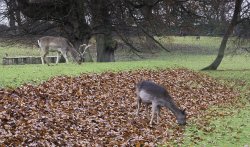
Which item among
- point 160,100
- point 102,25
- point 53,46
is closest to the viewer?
point 160,100

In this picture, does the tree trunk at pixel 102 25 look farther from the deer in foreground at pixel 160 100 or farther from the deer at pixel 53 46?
the deer in foreground at pixel 160 100

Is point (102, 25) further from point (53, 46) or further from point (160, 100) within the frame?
point (160, 100)

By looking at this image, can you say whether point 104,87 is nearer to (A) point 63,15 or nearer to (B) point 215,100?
(B) point 215,100

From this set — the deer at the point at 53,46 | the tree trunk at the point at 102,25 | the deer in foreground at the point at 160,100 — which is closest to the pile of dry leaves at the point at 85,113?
the deer in foreground at the point at 160,100

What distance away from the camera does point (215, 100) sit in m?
24.3

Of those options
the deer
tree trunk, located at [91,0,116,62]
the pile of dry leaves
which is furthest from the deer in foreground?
tree trunk, located at [91,0,116,62]

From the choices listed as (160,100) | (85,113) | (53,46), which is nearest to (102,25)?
(53,46)

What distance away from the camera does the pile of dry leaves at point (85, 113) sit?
12.3m

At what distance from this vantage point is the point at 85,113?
16141 mm

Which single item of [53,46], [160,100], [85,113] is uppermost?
[53,46]

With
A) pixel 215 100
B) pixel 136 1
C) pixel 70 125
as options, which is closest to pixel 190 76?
pixel 215 100

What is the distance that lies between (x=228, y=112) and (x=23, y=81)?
835 cm

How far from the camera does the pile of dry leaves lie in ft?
40.2

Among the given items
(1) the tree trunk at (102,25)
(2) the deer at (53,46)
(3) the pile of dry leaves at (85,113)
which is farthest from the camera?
(1) the tree trunk at (102,25)
